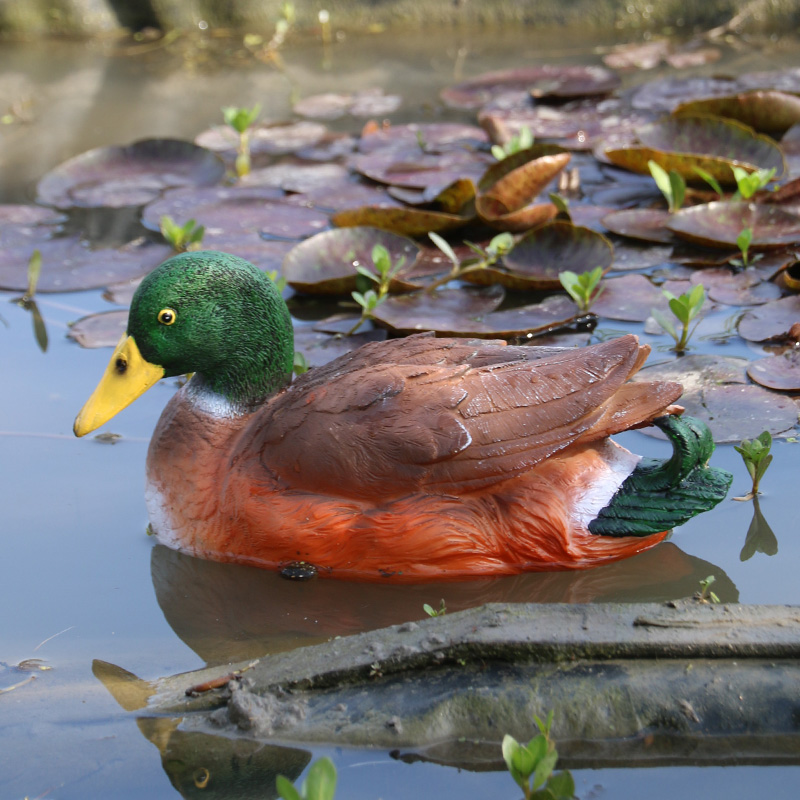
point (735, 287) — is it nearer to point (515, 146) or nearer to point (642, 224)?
point (642, 224)

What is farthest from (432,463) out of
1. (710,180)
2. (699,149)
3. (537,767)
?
(699,149)

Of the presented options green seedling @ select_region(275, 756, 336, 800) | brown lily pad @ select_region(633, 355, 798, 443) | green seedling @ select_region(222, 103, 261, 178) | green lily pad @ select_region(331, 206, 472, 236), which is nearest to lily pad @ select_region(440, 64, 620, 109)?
green seedling @ select_region(222, 103, 261, 178)

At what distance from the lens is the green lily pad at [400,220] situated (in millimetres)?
4371

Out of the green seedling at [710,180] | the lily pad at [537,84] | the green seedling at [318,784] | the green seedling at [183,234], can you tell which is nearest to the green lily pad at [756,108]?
the green seedling at [710,180]

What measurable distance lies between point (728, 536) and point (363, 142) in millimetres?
3423

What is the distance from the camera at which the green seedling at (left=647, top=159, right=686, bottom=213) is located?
4254mm

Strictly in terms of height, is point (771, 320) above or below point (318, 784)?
below

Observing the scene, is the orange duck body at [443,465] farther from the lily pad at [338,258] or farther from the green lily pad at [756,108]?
the green lily pad at [756,108]

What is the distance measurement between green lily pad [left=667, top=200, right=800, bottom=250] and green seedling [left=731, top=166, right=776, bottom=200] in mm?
73

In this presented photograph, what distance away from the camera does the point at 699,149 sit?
189 inches

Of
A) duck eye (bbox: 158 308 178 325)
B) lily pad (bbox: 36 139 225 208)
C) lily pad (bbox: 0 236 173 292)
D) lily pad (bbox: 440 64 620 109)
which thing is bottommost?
lily pad (bbox: 0 236 173 292)

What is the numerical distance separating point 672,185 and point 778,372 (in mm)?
1218

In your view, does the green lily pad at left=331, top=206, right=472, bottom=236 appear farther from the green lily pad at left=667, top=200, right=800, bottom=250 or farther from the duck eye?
the duck eye

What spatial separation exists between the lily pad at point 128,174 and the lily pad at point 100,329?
114 cm
